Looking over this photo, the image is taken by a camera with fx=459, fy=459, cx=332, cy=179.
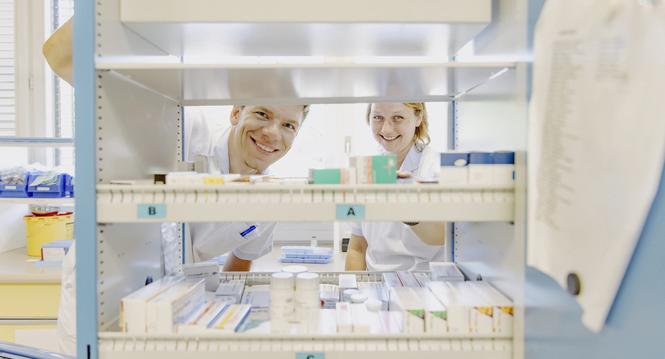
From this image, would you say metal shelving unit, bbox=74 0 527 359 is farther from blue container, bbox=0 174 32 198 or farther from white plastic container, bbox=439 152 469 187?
blue container, bbox=0 174 32 198

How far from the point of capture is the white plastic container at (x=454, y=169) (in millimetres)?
989

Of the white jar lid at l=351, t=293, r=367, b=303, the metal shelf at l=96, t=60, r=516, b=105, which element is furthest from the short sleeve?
the white jar lid at l=351, t=293, r=367, b=303

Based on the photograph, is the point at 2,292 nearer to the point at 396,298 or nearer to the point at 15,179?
the point at 15,179

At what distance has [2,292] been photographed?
2242 millimetres

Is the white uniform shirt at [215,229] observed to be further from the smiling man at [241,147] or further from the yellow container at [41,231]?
the yellow container at [41,231]

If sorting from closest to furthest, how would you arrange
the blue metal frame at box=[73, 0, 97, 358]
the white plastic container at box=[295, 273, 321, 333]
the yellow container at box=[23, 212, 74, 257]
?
the blue metal frame at box=[73, 0, 97, 358] < the white plastic container at box=[295, 273, 321, 333] < the yellow container at box=[23, 212, 74, 257]

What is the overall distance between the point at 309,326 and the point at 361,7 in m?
0.71

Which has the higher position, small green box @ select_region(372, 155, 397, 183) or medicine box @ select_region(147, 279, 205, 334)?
small green box @ select_region(372, 155, 397, 183)

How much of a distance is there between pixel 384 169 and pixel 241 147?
1.00 metres

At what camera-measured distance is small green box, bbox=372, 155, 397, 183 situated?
995mm

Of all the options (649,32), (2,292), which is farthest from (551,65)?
(2,292)

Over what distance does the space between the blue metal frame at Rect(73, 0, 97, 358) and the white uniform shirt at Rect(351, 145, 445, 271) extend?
4.10ft

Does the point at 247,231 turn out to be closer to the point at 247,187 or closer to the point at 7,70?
the point at 247,187

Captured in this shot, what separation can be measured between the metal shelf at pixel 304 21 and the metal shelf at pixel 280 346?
69 cm
